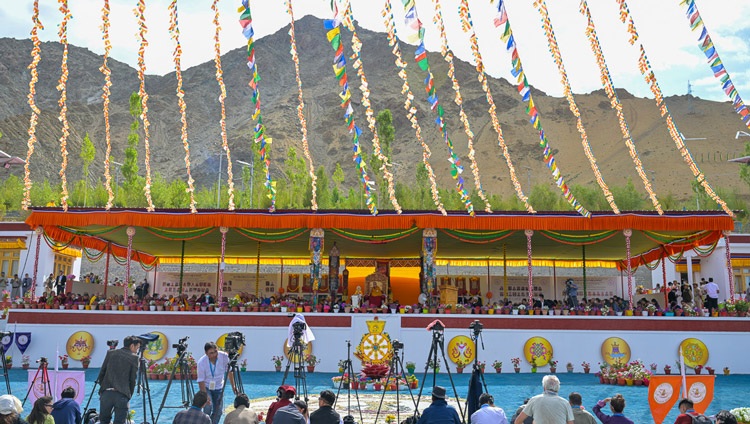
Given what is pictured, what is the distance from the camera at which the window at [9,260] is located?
3216cm

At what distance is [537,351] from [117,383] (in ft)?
45.4

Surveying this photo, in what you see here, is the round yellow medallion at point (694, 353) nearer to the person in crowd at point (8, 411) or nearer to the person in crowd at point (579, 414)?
the person in crowd at point (579, 414)

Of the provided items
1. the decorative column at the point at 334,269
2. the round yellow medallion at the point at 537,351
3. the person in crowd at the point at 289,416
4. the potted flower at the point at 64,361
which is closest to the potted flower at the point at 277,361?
the decorative column at the point at 334,269

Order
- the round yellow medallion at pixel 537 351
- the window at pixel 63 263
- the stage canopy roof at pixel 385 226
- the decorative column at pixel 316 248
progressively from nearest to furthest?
1. the round yellow medallion at pixel 537 351
2. the stage canopy roof at pixel 385 226
3. the decorative column at pixel 316 248
4. the window at pixel 63 263

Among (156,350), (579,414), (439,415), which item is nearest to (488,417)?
(439,415)

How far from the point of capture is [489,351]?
1969cm

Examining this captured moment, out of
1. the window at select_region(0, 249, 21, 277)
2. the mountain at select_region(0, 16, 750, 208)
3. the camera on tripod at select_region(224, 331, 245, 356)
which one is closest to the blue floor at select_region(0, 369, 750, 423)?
the camera on tripod at select_region(224, 331, 245, 356)

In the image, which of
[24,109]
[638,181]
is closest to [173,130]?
[24,109]

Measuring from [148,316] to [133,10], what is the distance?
32.8 ft

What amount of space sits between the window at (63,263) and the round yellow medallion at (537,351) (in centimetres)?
2458

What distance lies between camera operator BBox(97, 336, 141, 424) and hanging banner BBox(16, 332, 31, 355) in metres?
12.7

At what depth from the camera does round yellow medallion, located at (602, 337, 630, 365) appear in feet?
63.7

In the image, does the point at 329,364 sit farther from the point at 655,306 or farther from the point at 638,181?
the point at 638,181

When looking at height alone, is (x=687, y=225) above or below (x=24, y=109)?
below
